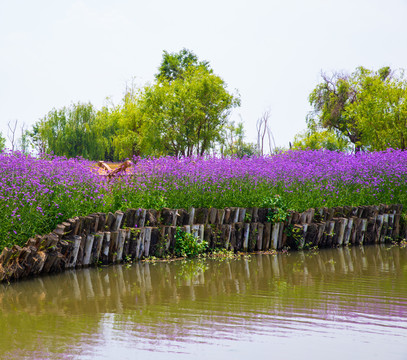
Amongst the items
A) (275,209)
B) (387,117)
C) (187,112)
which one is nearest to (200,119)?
(187,112)

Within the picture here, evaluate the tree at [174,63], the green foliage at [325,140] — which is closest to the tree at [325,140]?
the green foliage at [325,140]

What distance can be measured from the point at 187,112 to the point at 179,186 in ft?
52.7

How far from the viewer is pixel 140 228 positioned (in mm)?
8547

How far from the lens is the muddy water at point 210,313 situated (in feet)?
12.2

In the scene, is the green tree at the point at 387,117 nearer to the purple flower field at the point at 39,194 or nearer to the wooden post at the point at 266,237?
the wooden post at the point at 266,237

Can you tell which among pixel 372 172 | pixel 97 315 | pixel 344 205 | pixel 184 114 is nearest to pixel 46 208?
pixel 97 315

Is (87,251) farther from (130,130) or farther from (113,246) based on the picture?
(130,130)

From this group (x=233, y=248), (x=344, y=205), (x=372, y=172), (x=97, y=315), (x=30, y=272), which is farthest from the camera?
(x=372, y=172)

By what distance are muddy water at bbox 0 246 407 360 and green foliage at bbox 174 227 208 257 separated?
889mm

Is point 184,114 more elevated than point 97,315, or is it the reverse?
point 184,114

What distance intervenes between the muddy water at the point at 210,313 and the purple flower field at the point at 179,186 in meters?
1.20

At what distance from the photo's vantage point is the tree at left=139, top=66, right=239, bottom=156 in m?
25.4

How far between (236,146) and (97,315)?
5570 cm

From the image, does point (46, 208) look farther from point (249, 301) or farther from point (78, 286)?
point (249, 301)
